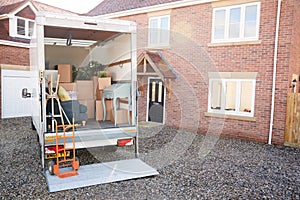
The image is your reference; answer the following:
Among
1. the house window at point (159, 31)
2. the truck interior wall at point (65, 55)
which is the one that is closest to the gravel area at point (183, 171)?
the truck interior wall at point (65, 55)

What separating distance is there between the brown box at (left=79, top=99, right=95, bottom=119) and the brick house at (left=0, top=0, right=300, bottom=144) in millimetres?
4098

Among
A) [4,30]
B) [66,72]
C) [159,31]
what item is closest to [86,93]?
[66,72]

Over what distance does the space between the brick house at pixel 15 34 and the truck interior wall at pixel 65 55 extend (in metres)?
6.11

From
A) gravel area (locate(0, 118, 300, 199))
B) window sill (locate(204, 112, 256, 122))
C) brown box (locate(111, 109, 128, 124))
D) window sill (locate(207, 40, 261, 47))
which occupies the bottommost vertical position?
gravel area (locate(0, 118, 300, 199))

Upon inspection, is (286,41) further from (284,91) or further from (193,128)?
(193,128)

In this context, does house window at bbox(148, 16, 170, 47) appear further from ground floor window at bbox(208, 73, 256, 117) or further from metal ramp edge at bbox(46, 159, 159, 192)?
metal ramp edge at bbox(46, 159, 159, 192)

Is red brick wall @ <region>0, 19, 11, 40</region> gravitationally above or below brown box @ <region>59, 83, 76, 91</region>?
above

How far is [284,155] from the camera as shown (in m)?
7.16

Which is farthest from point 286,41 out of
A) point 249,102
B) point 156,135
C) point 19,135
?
point 19,135

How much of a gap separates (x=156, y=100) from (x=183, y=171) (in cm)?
638

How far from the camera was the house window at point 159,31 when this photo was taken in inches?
437

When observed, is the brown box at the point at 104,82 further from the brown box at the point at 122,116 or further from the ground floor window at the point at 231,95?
the ground floor window at the point at 231,95

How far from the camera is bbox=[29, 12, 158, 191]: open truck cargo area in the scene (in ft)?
15.4

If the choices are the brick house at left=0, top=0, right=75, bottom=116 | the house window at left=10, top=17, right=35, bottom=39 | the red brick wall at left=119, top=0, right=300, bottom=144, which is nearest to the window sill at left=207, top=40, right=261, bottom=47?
the red brick wall at left=119, top=0, right=300, bottom=144
